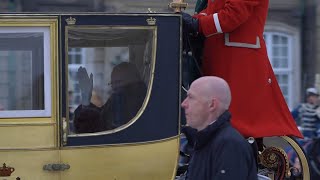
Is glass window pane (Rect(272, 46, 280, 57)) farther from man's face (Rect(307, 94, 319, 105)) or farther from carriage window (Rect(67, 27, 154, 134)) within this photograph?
carriage window (Rect(67, 27, 154, 134))

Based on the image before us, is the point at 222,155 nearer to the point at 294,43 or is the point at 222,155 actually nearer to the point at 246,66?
the point at 246,66

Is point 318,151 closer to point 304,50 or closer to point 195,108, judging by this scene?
point 195,108

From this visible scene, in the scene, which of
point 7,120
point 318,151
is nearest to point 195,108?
point 7,120

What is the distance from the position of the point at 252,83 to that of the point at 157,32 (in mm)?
647

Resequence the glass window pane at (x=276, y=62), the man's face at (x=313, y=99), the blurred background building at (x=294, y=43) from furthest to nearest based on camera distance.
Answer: the glass window pane at (x=276, y=62) → the blurred background building at (x=294, y=43) → the man's face at (x=313, y=99)

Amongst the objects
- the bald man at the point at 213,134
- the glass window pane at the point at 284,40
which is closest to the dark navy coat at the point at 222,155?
the bald man at the point at 213,134

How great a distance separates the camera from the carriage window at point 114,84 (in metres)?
4.00

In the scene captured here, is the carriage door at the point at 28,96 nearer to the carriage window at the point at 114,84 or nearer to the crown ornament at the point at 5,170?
the crown ornament at the point at 5,170

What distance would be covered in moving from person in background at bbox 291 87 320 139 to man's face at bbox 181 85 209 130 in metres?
6.75

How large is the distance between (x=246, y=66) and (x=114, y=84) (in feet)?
2.51

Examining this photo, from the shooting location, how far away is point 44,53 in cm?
390

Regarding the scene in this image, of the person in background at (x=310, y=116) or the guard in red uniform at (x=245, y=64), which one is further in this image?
the person in background at (x=310, y=116)

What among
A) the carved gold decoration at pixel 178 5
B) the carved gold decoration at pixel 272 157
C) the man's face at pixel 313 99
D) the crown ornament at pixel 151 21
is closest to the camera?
the crown ornament at pixel 151 21

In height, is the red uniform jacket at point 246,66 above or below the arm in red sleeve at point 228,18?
below
